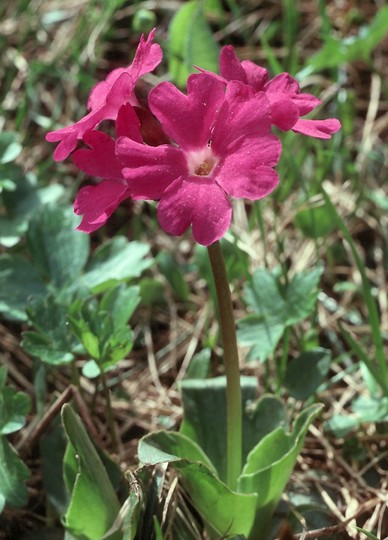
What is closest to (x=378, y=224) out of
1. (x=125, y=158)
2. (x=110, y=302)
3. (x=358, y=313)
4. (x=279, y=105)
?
(x=358, y=313)

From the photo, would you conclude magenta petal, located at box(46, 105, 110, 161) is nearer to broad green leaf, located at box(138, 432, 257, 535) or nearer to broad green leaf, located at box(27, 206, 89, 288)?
broad green leaf, located at box(138, 432, 257, 535)

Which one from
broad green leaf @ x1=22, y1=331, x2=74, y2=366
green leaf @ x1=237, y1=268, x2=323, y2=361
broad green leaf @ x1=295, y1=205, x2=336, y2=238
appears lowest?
broad green leaf @ x1=295, y1=205, x2=336, y2=238

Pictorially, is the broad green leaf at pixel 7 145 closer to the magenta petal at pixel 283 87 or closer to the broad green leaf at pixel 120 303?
the broad green leaf at pixel 120 303

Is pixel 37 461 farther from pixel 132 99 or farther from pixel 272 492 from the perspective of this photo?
pixel 132 99

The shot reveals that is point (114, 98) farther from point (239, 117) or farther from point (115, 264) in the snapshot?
point (115, 264)

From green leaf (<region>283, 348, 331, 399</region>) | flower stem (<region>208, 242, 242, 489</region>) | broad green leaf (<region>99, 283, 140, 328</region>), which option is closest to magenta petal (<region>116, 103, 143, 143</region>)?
flower stem (<region>208, 242, 242, 489</region>)

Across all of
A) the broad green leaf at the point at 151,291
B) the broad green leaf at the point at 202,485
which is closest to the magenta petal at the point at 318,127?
the broad green leaf at the point at 202,485
